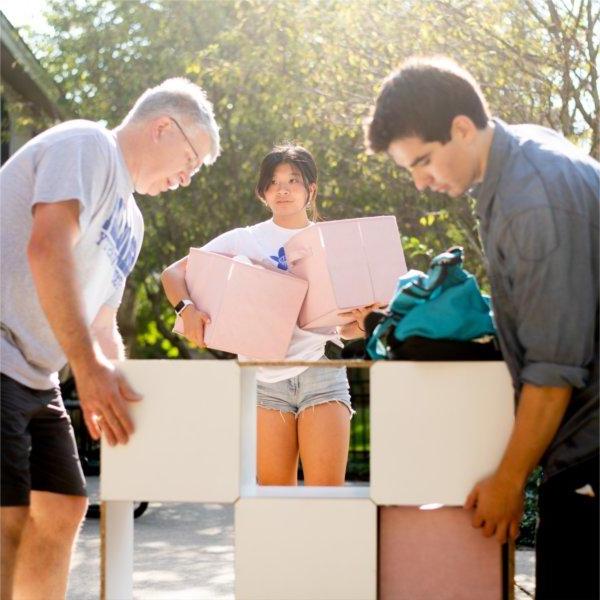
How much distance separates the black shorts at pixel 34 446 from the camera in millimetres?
2721

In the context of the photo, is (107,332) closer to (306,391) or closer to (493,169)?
(306,391)

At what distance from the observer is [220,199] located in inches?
412

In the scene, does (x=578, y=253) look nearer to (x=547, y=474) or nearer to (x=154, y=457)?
(x=547, y=474)

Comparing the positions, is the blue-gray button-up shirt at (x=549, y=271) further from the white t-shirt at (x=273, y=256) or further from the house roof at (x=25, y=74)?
the house roof at (x=25, y=74)

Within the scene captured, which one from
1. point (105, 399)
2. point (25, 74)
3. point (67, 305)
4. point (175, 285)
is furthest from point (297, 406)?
point (25, 74)

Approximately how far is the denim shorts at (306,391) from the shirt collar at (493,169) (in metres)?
1.41

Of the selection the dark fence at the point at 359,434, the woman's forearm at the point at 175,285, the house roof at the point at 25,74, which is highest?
the house roof at the point at 25,74

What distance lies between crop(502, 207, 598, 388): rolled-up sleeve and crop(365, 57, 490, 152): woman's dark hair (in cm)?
31

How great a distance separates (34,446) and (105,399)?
43cm

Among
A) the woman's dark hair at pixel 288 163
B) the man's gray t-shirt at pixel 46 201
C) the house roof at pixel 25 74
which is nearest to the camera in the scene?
the man's gray t-shirt at pixel 46 201

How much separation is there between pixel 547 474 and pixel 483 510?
0.67ft

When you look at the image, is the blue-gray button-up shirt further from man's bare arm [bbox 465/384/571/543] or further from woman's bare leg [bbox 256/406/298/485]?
woman's bare leg [bbox 256/406/298/485]

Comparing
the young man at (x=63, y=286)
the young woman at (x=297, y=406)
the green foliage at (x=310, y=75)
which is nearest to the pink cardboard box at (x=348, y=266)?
the young woman at (x=297, y=406)

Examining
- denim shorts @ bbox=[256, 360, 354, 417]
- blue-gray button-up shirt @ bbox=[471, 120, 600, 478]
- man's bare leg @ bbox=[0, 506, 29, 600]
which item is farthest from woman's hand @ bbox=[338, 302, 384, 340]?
man's bare leg @ bbox=[0, 506, 29, 600]
